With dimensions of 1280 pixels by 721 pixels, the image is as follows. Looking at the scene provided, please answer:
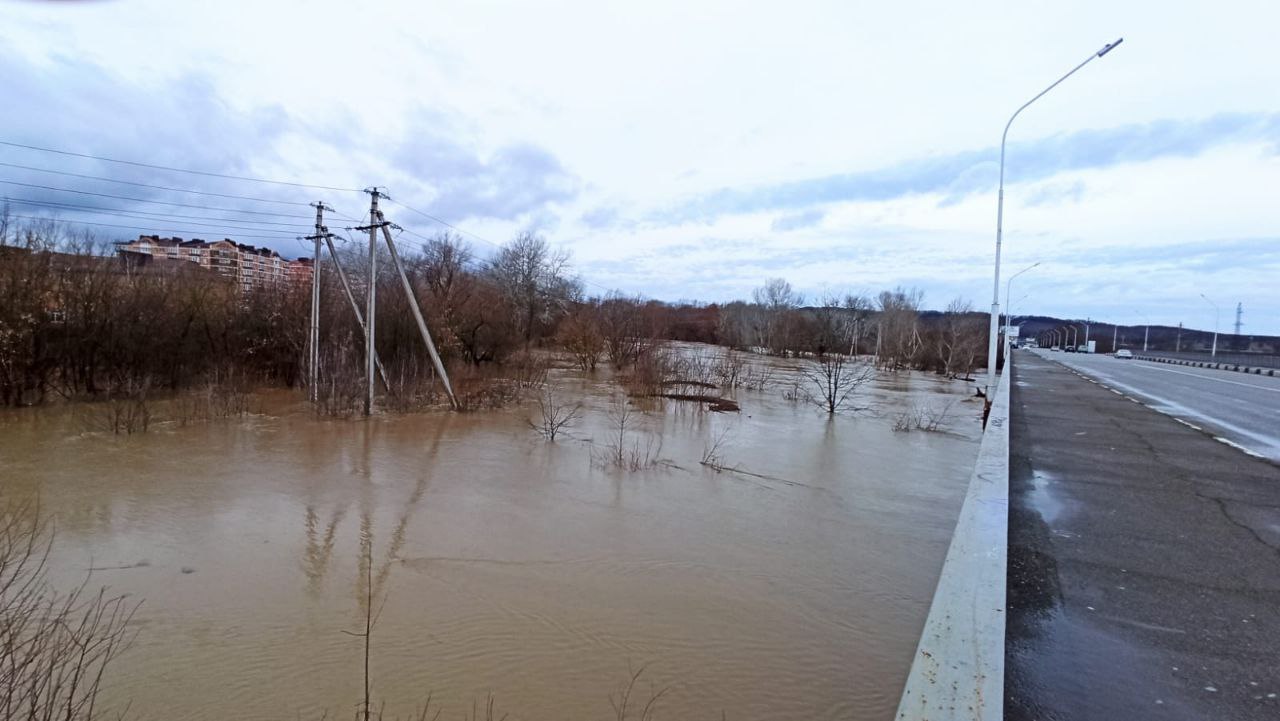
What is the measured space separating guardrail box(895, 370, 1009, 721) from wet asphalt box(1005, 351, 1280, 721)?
47 cm

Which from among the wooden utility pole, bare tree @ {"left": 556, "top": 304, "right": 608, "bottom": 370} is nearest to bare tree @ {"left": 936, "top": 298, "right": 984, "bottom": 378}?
bare tree @ {"left": 556, "top": 304, "right": 608, "bottom": 370}

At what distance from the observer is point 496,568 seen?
6.61 m

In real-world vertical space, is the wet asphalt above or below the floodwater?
above

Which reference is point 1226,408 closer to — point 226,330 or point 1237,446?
point 1237,446

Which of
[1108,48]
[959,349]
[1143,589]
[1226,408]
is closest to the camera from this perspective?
[1143,589]

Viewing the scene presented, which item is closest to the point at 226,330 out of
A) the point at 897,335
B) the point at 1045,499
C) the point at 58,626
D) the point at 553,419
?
the point at 553,419

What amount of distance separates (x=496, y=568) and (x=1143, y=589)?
18.4 feet

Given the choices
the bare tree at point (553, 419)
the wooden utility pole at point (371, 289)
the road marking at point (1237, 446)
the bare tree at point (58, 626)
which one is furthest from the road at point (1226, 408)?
the wooden utility pole at point (371, 289)

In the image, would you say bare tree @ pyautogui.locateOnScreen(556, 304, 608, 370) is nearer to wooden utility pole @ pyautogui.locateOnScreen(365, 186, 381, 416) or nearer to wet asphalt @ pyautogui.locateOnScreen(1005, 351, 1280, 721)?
wooden utility pole @ pyautogui.locateOnScreen(365, 186, 381, 416)

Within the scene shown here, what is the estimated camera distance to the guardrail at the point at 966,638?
2.66 m

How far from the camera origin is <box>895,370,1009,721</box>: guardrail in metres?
2.66

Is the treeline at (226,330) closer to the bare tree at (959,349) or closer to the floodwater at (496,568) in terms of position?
the floodwater at (496,568)

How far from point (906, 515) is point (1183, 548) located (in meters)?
3.19

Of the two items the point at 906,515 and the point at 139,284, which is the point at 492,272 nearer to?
the point at 139,284
